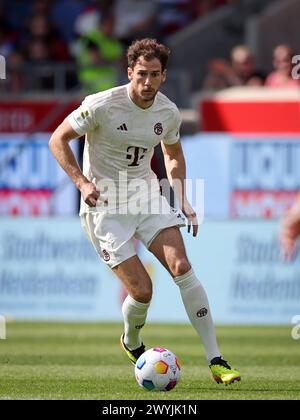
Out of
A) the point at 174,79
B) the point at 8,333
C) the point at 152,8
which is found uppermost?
the point at 152,8

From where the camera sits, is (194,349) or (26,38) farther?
(26,38)

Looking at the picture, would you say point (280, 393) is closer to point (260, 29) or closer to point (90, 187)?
point (90, 187)

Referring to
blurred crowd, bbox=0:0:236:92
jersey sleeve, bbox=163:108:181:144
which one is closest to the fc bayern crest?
jersey sleeve, bbox=163:108:181:144

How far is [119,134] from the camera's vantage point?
10.1m

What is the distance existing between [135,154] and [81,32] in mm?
12786

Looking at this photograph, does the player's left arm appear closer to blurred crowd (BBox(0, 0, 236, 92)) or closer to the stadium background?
the stadium background

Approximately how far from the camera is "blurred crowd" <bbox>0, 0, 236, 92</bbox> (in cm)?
2138

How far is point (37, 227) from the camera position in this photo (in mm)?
17688

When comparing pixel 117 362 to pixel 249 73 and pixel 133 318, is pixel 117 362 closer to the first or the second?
pixel 133 318

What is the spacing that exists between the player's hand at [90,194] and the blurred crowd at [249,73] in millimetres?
10085

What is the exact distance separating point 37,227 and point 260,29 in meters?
7.08

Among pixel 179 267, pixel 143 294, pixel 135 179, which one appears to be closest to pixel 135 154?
pixel 135 179
